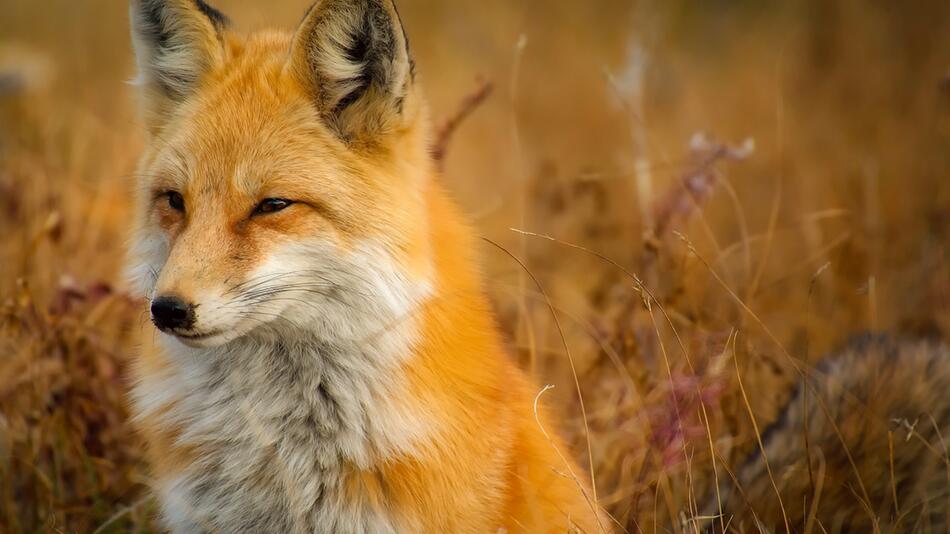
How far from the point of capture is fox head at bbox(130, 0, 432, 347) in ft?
7.97

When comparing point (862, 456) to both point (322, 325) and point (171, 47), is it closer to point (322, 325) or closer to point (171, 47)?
point (322, 325)

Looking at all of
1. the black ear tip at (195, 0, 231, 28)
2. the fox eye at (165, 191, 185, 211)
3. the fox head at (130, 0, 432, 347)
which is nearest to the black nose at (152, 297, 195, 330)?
the fox head at (130, 0, 432, 347)

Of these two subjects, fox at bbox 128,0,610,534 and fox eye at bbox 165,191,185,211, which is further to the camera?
fox eye at bbox 165,191,185,211

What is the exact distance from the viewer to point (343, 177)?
263cm

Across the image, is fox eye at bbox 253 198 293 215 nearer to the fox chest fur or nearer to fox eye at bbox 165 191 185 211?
fox eye at bbox 165 191 185 211

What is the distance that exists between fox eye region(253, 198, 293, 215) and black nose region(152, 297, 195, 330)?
0.38 meters

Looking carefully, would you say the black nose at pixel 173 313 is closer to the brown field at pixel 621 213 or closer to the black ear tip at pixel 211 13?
the brown field at pixel 621 213

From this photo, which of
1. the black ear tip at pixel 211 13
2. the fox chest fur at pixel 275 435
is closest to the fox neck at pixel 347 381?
the fox chest fur at pixel 275 435

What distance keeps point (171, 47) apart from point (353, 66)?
0.69 meters

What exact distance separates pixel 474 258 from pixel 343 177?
52 cm

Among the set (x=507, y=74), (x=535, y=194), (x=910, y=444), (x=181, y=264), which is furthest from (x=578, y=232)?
(x=181, y=264)

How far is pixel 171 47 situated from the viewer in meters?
2.92

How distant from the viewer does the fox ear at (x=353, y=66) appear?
103 inches

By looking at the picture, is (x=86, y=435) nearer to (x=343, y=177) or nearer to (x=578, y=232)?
(x=343, y=177)
